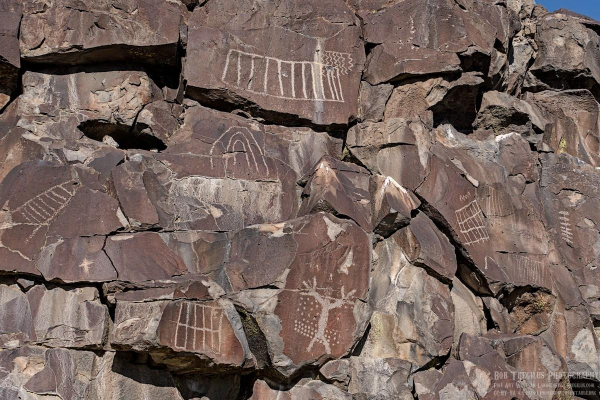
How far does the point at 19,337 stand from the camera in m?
6.68

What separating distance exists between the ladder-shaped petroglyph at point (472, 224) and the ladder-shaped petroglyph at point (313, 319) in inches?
74.7

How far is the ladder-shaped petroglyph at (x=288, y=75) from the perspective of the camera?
8.49 m

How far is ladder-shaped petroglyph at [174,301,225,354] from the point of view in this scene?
6586mm

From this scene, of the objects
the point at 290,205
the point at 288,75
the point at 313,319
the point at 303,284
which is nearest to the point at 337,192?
the point at 290,205

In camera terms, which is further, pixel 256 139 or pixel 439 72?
pixel 439 72

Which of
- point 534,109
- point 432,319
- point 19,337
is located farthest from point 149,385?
point 534,109

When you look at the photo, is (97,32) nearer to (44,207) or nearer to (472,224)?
(44,207)

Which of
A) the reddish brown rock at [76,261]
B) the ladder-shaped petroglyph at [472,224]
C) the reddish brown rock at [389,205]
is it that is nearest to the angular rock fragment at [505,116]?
the ladder-shaped petroglyph at [472,224]

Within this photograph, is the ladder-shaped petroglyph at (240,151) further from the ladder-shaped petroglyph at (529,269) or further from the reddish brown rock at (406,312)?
the ladder-shaped petroglyph at (529,269)

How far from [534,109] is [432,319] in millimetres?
3812

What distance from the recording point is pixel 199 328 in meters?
6.69

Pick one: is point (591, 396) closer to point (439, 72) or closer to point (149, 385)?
point (439, 72)

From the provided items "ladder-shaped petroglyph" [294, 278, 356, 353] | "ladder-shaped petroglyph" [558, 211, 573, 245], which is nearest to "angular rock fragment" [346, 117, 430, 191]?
"ladder-shaped petroglyph" [294, 278, 356, 353]

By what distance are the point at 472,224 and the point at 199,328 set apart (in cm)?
316
